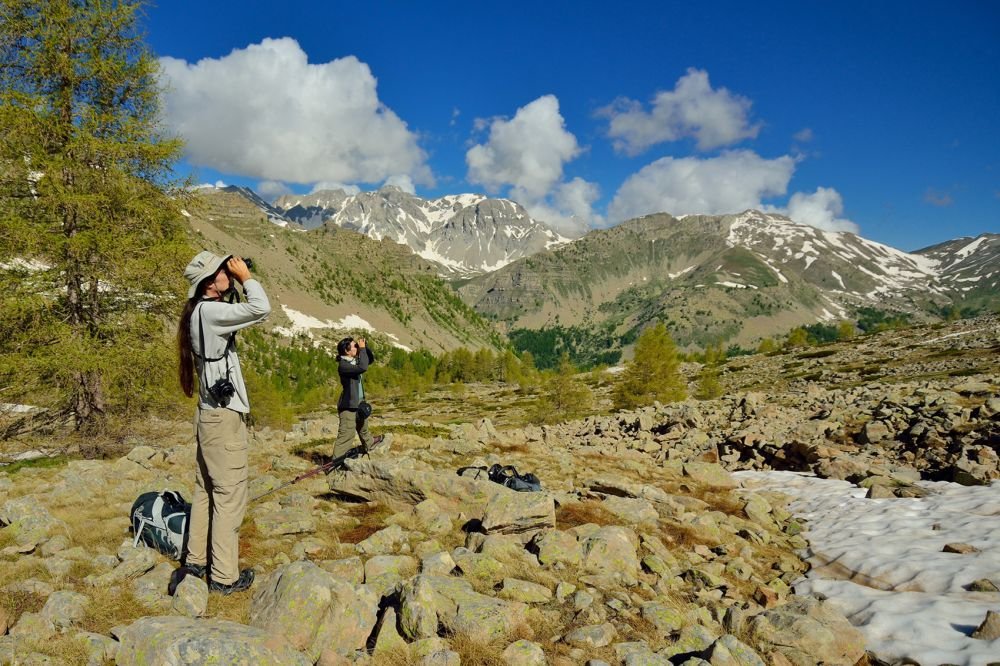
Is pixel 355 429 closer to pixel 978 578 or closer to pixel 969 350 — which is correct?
pixel 978 578

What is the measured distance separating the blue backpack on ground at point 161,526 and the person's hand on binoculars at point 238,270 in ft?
11.6

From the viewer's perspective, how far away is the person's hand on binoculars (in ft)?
20.1

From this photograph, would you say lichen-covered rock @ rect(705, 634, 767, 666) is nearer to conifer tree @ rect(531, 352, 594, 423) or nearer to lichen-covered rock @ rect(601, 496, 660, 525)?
lichen-covered rock @ rect(601, 496, 660, 525)

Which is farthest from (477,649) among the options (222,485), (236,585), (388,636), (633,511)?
(633,511)

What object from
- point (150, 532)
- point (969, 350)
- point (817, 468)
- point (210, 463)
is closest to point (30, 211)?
point (150, 532)

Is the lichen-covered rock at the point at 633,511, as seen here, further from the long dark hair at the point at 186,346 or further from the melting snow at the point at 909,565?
the long dark hair at the point at 186,346

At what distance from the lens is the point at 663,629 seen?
19.9 feet

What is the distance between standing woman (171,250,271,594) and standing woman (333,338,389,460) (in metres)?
5.95

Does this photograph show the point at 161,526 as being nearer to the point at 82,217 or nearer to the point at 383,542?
the point at 383,542

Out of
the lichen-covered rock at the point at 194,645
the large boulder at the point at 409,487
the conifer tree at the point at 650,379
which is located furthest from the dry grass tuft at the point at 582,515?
the conifer tree at the point at 650,379

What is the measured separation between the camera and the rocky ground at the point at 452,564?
4.92 meters

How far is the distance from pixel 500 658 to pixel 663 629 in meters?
2.41

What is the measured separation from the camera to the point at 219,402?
5.99 metres

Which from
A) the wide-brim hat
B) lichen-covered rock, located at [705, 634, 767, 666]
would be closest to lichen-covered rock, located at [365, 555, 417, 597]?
lichen-covered rock, located at [705, 634, 767, 666]
